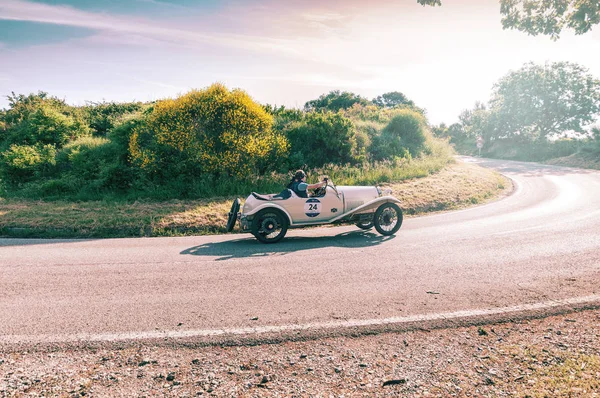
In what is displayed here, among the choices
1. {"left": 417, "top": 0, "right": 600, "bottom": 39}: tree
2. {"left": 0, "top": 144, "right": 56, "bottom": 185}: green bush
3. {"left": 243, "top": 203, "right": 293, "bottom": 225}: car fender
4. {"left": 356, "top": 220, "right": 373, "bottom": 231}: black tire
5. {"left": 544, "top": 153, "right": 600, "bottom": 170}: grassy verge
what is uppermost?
{"left": 417, "top": 0, "right": 600, "bottom": 39}: tree

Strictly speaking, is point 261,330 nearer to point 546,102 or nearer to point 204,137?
point 204,137

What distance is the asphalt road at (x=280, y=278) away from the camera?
14.4ft

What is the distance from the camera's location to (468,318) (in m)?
4.34

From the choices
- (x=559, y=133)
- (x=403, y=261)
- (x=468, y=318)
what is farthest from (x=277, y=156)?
(x=559, y=133)

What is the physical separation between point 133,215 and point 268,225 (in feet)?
13.7

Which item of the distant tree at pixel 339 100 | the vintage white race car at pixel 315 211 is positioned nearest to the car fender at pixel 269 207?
the vintage white race car at pixel 315 211

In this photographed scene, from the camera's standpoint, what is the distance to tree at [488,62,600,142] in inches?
1582

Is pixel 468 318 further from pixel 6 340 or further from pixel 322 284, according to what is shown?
pixel 6 340

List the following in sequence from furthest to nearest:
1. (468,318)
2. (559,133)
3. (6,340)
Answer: (559,133) → (468,318) → (6,340)

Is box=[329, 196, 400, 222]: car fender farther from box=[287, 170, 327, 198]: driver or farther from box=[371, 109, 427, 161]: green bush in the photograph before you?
box=[371, 109, 427, 161]: green bush

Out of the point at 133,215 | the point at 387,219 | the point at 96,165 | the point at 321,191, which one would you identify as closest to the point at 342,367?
the point at 321,191

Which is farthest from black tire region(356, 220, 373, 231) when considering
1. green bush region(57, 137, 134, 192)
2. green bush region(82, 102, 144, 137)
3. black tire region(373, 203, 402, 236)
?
green bush region(82, 102, 144, 137)

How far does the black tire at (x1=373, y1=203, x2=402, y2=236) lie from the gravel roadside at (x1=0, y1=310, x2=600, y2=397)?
14.6 feet

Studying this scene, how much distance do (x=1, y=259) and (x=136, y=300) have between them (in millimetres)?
3803
